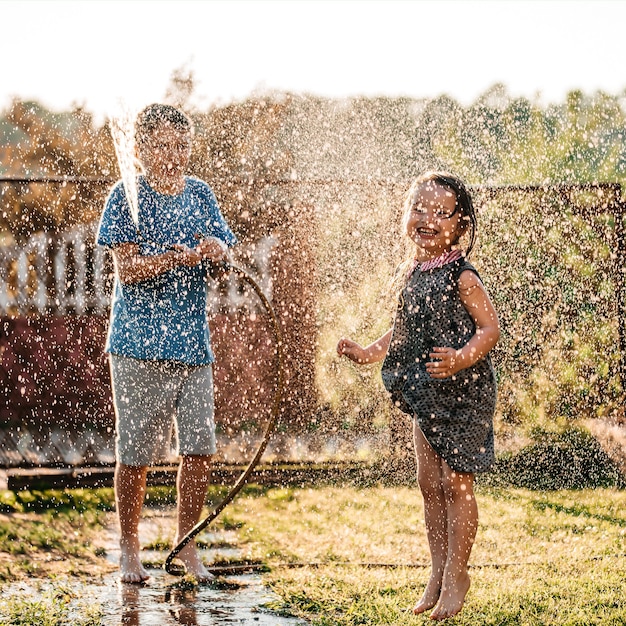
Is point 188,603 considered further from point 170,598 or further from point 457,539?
Answer: point 457,539

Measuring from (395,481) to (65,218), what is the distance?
345cm

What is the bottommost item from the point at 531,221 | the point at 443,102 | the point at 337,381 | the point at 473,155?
the point at 337,381

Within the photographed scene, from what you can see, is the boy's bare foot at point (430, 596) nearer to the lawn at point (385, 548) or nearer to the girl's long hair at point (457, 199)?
the lawn at point (385, 548)

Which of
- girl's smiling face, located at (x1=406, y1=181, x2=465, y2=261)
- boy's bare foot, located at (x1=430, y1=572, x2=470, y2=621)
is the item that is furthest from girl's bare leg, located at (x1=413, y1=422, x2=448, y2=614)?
girl's smiling face, located at (x1=406, y1=181, x2=465, y2=261)

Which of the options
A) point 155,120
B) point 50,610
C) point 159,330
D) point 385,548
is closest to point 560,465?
point 385,548

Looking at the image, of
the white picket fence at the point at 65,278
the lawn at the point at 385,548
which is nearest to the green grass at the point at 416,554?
the lawn at the point at 385,548

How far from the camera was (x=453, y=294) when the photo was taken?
123 inches

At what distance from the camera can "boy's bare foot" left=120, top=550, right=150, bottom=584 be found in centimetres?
366

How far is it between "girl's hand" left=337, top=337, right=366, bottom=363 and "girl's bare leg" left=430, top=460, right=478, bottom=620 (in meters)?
0.45

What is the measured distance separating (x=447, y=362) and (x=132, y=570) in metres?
1.47

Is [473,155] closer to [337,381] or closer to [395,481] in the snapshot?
[337,381]

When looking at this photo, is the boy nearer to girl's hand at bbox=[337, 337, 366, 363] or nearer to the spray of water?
the spray of water

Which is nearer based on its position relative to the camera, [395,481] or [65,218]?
[395,481]

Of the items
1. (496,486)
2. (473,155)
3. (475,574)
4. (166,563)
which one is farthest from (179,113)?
(473,155)
